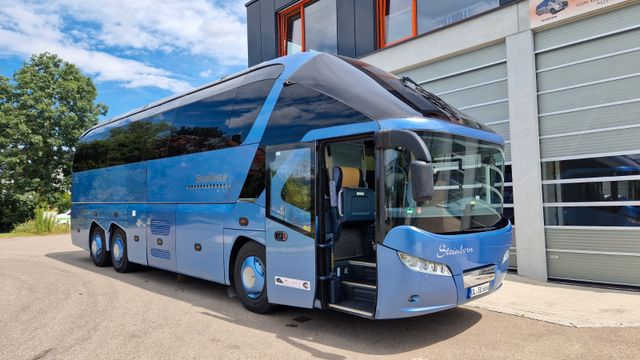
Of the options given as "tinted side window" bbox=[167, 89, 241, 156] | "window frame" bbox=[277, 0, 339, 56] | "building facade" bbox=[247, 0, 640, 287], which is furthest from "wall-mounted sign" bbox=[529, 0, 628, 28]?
"window frame" bbox=[277, 0, 339, 56]

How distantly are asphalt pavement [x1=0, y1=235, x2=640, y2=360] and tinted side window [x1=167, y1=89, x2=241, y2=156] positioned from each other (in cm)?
257

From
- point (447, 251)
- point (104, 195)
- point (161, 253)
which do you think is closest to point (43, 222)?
point (104, 195)

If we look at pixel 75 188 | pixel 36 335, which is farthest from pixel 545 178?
pixel 75 188

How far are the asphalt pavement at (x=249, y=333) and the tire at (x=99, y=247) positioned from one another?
3364mm

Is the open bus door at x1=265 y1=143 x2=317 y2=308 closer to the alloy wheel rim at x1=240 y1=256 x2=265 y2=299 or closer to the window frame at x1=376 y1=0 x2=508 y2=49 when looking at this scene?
the alloy wheel rim at x1=240 y1=256 x2=265 y2=299

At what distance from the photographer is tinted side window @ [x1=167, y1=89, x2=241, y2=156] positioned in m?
7.34

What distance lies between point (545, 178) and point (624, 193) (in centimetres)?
136

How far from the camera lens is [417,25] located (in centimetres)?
1131

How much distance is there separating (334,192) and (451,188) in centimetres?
136

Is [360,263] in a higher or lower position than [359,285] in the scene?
higher

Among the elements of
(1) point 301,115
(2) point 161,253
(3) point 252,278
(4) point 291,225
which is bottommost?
(3) point 252,278

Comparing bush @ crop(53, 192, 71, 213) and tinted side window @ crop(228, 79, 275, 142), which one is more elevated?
tinted side window @ crop(228, 79, 275, 142)

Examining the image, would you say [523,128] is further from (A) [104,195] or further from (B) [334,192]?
(A) [104,195]

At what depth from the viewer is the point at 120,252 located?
10.5 m
